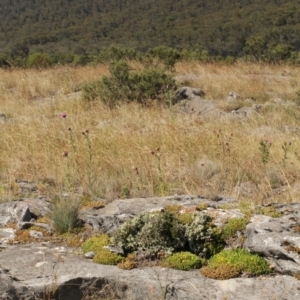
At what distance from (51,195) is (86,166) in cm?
115

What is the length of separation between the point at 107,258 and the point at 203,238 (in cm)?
56

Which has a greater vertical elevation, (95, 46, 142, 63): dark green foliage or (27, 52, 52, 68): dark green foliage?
(95, 46, 142, 63): dark green foliage

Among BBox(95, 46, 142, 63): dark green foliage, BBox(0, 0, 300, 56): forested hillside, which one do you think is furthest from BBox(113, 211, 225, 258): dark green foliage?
BBox(0, 0, 300, 56): forested hillside

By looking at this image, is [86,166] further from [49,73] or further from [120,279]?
[49,73]

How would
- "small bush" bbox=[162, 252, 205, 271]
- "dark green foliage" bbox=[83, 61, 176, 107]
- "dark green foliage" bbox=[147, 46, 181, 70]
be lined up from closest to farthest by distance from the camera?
"small bush" bbox=[162, 252, 205, 271] < "dark green foliage" bbox=[83, 61, 176, 107] < "dark green foliage" bbox=[147, 46, 181, 70]

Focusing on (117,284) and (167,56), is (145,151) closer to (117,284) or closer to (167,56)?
(117,284)

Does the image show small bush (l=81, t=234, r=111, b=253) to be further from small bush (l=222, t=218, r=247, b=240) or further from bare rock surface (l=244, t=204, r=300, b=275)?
bare rock surface (l=244, t=204, r=300, b=275)

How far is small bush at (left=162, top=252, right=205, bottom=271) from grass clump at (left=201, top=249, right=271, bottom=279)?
71 millimetres

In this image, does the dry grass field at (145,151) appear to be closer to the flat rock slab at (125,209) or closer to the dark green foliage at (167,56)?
the flat rock slab at (125,209)

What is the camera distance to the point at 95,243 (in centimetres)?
307

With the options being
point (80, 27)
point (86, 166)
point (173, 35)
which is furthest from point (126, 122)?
point (80, 27)

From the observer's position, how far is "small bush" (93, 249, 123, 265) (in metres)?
2.89

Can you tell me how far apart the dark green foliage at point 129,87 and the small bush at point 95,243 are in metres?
5.50

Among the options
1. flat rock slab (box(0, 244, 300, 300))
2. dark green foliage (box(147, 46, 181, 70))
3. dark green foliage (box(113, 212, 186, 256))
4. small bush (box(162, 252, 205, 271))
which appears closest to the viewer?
flat rock slab (box(0, 244, 300, 300))
